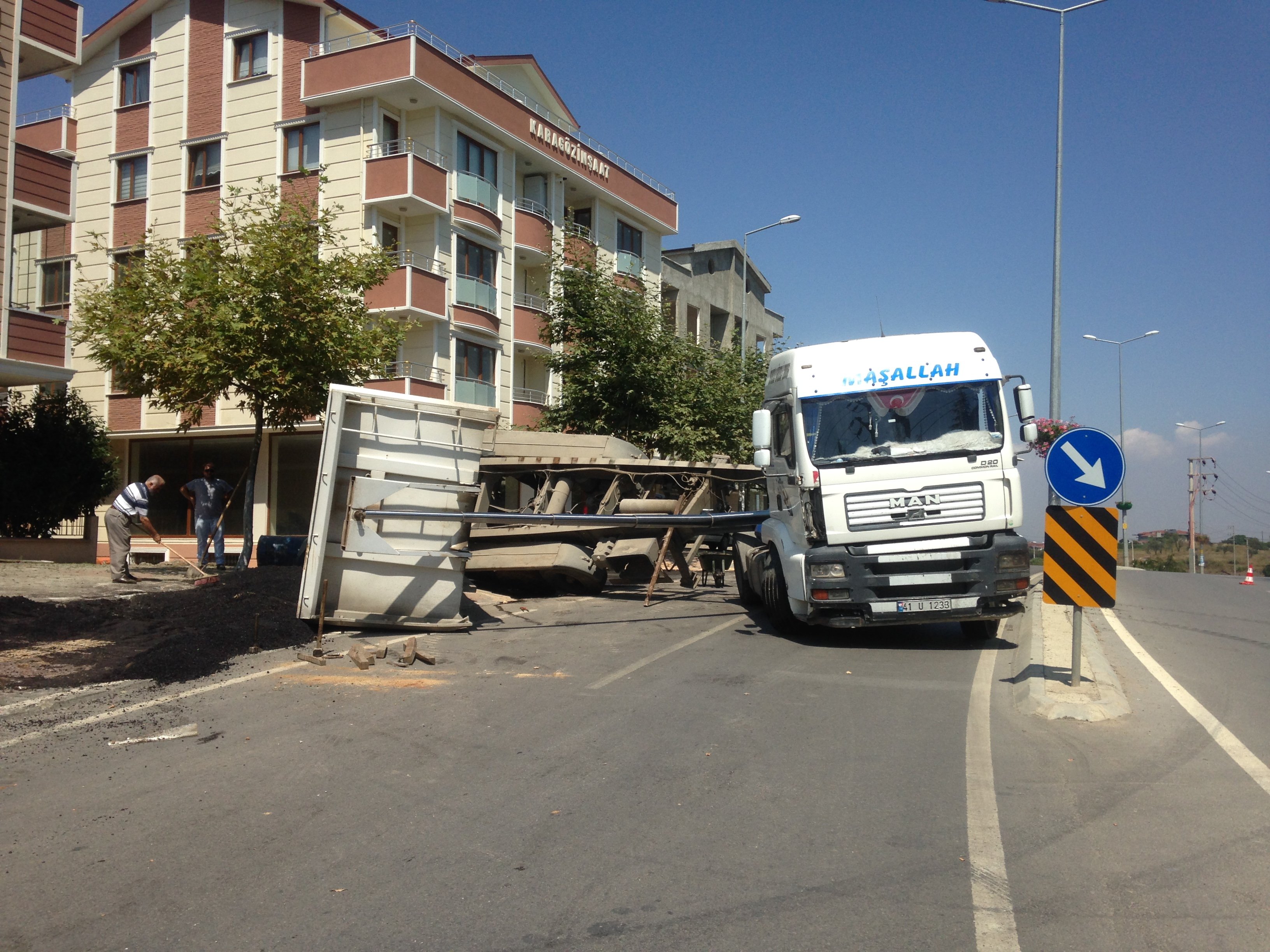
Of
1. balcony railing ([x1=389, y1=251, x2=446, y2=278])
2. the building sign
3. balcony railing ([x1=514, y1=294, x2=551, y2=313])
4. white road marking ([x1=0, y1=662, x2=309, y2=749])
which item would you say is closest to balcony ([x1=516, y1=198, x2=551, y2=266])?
balcony railing ([x1=514, y1=294, x2=551, y2=313])

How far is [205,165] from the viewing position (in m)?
29.5

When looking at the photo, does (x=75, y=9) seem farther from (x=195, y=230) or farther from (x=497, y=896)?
(x=497, y=896)

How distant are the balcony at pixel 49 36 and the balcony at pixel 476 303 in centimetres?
1114

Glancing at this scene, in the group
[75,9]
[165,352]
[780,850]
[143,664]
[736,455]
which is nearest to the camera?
[780,850]

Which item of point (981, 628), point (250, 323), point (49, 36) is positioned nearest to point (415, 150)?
point (49, 36)

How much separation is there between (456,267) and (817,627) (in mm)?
20499

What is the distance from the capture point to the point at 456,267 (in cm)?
2959

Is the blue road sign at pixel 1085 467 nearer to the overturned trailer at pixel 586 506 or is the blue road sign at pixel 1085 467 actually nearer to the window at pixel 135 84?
the overturned trailer at pixel 586 506

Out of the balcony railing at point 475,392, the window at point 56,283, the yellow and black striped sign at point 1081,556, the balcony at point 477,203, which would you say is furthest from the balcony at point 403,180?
the yellow and black striped sign at point 1081,556

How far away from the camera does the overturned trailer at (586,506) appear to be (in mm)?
14469

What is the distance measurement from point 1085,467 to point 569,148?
2878 centimetres

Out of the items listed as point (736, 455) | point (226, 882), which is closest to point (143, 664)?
point (226, 882)

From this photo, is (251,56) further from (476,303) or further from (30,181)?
(30,181)

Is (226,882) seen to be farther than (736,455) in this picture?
No
